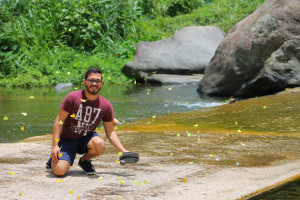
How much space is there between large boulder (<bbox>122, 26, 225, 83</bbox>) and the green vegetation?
0.51 m

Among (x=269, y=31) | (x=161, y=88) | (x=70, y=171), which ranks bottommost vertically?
(x=161, y=88)

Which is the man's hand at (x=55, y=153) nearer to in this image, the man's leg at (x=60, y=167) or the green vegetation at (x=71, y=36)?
the man's leg at (x=60, y=167)

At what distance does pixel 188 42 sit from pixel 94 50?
129 inches

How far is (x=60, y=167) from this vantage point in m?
4.11

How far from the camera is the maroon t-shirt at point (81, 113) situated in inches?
166

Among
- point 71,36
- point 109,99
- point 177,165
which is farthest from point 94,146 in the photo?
point 71,36

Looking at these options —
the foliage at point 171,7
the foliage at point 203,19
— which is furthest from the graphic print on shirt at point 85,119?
the foliage at point 171,7

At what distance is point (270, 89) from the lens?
1045cm

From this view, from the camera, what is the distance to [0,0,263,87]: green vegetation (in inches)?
573

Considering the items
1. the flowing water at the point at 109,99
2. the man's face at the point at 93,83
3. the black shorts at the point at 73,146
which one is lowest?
the flowing water at the point at 109,99

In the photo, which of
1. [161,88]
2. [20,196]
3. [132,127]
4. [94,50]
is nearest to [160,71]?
[161,88]

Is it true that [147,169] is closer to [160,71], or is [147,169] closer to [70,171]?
[70,171]

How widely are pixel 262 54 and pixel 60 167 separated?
290 inches

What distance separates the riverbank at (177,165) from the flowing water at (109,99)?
1.58 m
